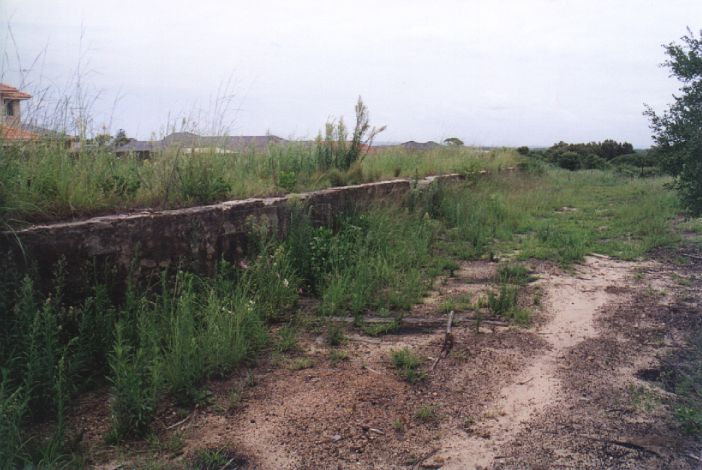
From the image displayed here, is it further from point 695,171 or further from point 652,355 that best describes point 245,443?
point 695,171

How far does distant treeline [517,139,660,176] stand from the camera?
22.1 meters

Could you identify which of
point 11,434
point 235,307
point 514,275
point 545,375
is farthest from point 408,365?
point 514,275

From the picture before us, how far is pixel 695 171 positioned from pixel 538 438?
2976mm

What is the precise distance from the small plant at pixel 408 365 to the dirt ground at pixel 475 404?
0.05m

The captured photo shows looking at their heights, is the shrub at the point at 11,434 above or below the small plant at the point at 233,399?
above

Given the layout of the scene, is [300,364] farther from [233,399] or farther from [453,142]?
[453,142]

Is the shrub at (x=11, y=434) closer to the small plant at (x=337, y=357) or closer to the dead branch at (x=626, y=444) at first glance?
the small plant at (x=337, y=357)

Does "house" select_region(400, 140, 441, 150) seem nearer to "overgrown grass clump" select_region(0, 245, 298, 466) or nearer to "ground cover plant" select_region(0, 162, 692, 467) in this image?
"ground cover plant" select_region(0, 162, 692, 467)

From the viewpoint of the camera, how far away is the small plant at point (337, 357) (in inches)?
139

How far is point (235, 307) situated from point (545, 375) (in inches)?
80.1

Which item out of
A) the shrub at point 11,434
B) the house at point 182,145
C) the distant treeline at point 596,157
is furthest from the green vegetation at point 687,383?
the distant treeline at point 596,157

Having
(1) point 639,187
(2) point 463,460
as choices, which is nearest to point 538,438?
(2) point 463,460

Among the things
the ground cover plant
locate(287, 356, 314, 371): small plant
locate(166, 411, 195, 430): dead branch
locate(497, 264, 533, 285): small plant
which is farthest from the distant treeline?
locate(166, 411, 195, 430): dead branch

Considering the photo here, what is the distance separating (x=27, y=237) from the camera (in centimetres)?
317
